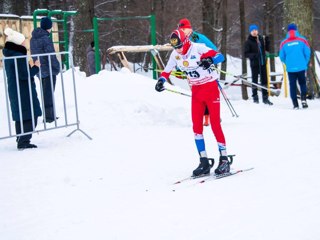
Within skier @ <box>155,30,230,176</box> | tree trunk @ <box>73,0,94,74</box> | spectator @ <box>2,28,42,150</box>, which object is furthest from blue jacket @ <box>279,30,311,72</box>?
tree trunk @ <box>73,0,94,74</box>

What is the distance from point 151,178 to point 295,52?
7.22 m

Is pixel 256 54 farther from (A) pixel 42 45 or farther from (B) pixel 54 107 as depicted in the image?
(B) pixel 54 107

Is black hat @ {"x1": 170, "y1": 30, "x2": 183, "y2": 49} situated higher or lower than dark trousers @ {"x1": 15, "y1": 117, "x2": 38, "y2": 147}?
higher

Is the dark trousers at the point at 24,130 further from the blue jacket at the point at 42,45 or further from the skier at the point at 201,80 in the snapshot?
the skier at the point at 201,80

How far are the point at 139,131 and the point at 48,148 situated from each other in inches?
77.4

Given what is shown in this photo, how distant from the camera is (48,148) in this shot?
8.69 meters

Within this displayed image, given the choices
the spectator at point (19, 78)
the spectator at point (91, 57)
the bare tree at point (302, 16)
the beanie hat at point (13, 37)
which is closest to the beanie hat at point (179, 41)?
the spectator at point (19, 78)

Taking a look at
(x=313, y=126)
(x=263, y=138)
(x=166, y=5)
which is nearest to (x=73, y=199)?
(x=263, y=138)

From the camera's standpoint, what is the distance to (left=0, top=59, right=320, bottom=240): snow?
4.71 metres

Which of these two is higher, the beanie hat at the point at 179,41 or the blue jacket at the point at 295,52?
the beanie hat at the point at 179,41

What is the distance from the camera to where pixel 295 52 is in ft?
→ 41.4

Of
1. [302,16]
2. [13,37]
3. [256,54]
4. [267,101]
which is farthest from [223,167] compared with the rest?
[302,16]

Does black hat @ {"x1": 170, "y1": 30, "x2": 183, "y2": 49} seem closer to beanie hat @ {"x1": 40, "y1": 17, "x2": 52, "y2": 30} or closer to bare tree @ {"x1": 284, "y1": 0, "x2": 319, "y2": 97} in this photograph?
beanie hat @ {"x1": 40, "y1": 17, "x2": 52, "y2": 30}

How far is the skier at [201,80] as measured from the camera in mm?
6461
